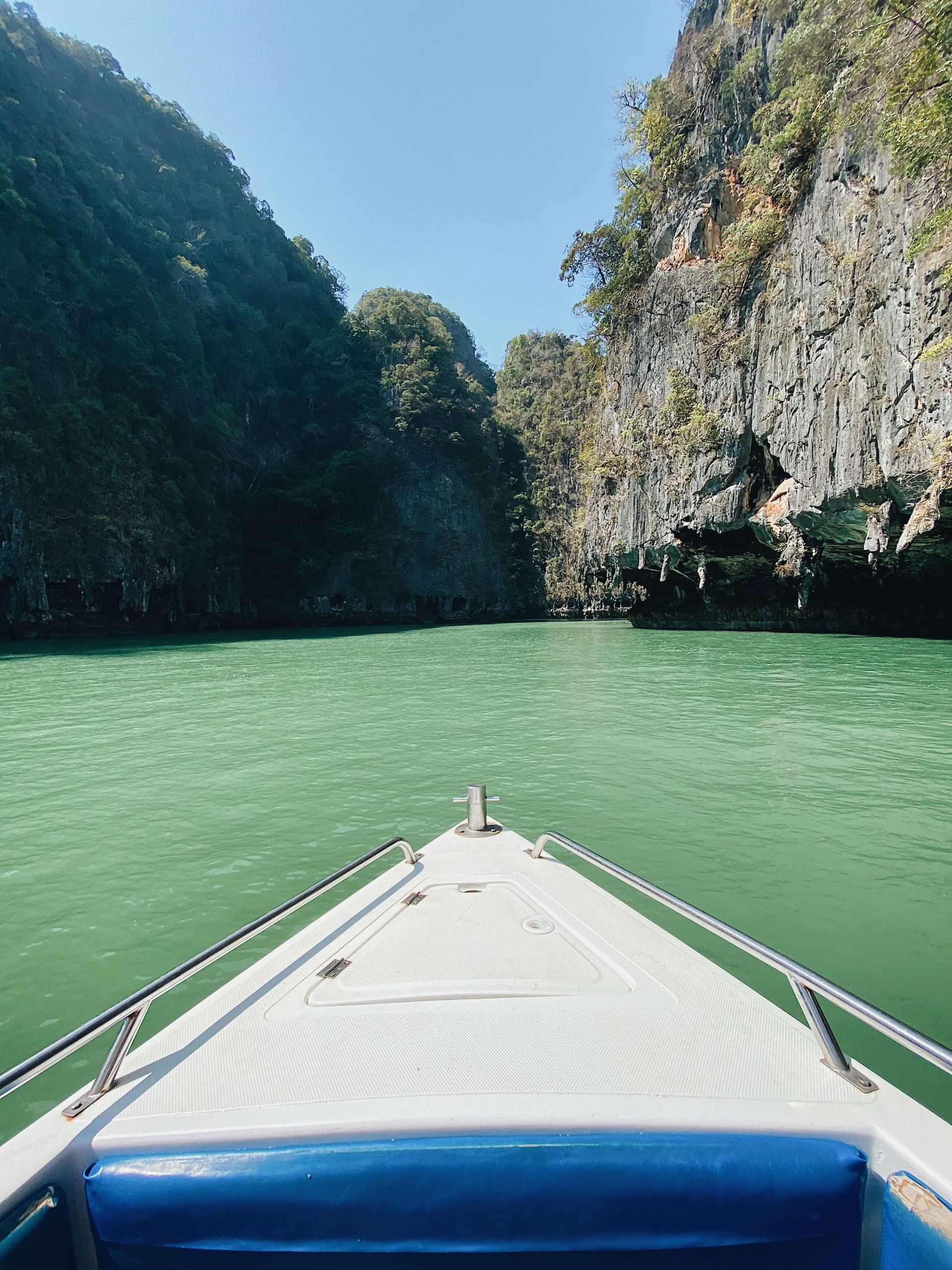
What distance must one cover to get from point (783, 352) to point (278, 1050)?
1845 cm

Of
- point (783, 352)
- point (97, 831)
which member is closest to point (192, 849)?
point (97, 831)

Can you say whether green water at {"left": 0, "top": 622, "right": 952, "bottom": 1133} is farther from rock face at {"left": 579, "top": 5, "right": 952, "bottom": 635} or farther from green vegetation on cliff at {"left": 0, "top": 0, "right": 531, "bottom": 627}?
green vegetation on cliff at {"left": 0, "top": 0, "right": 531, "bottom": 627}

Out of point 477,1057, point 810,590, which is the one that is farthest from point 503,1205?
point 810,590

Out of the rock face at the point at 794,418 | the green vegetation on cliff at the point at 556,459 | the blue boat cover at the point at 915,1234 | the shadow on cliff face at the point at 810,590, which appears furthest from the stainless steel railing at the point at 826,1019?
the green vegetation on cliff at the point at 556,459

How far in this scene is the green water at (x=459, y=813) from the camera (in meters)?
2.51

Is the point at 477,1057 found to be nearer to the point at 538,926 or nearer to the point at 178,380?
the point at 538,926

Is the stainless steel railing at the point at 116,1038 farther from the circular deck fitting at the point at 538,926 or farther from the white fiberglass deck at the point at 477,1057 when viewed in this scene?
the circular deck fitting at the point at 538,926

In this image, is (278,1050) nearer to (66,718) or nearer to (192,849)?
(192,849)

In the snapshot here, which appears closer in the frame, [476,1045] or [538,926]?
[476,1045]

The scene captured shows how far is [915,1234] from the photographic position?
963mm

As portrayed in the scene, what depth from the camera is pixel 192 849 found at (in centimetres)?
369

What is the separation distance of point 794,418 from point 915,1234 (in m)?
17.3

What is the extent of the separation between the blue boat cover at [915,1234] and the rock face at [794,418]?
505 inches

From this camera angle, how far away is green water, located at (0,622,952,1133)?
2512 mm
